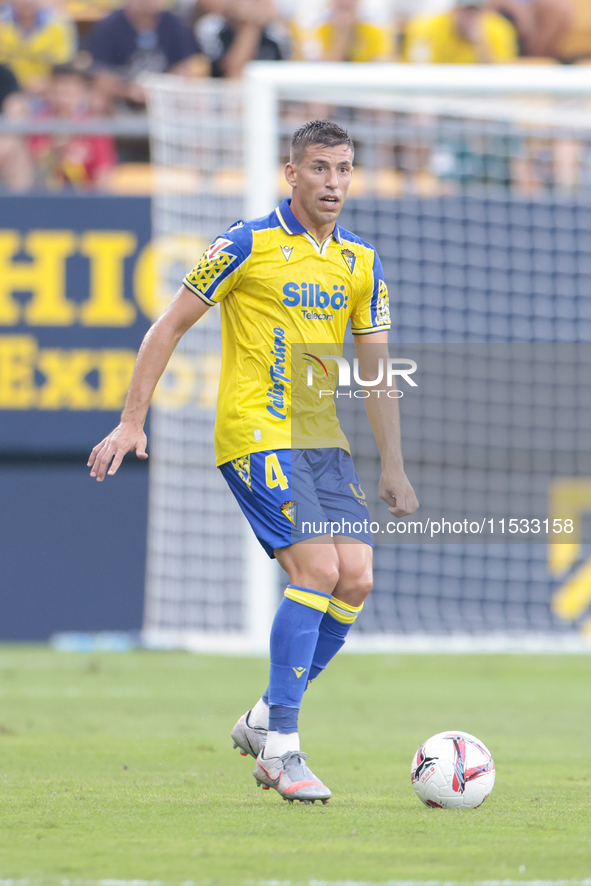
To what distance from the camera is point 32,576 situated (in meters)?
10.7

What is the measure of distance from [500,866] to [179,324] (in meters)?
2.09

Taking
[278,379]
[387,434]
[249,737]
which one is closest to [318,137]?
[278,379]

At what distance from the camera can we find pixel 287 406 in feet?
14.9

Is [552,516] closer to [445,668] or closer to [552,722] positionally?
[445,668]

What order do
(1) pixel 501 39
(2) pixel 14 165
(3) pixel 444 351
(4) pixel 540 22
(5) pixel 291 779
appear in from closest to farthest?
(5) pixel 291 779
(3) pixel 444 351
(2) pixel 14 165
(1) pixel 501 39
(4) pixel 540 22

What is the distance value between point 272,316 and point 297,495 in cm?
64

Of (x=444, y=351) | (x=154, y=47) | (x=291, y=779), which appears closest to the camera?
(x=291, y=779)

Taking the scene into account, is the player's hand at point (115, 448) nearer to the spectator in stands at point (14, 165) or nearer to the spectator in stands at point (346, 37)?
the spectator in stands at point (14, 165)

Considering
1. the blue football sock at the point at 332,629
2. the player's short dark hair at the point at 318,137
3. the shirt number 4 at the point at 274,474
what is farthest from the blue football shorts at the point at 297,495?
the player's short dark hair at the point at 318,137

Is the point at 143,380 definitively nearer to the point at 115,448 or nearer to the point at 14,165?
the point at 115,448

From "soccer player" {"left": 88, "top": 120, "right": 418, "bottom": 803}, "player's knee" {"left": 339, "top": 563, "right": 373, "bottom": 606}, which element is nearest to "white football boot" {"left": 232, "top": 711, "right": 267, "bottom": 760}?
"soccer player" {"left": 88, "top": 120, "right": 418, "bottom": 803}

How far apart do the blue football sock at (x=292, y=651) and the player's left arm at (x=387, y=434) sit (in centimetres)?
55

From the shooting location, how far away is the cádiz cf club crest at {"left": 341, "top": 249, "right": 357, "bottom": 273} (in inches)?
182

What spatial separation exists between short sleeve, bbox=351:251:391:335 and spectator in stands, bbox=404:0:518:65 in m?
7.96
